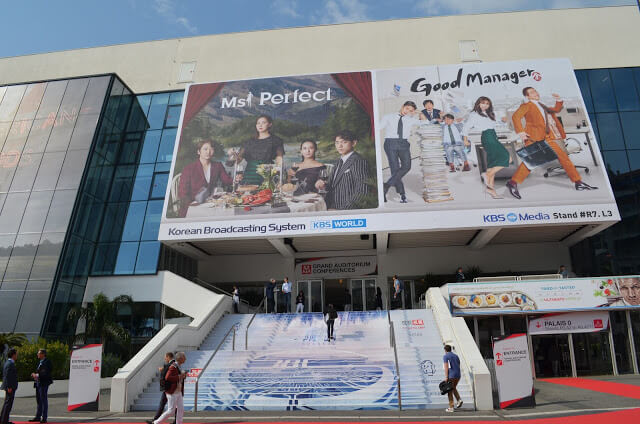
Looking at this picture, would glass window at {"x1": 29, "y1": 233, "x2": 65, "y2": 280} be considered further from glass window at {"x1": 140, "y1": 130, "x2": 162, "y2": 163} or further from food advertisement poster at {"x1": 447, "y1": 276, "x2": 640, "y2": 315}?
food advertisement poster at {"x1": 447, "y1": 276, "x2": 640, "y2": 315}

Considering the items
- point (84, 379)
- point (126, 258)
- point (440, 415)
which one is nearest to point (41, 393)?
point (84, 379)

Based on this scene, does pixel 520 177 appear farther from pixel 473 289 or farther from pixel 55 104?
pixel 55 104

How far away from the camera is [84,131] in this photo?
81.0 ft

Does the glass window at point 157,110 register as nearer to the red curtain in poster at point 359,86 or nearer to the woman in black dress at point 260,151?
the woman in black dress at point 260,151

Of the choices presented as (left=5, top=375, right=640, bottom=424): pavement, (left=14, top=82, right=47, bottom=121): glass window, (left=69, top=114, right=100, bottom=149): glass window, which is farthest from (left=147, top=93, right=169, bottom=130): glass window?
(left=5, top=375, right=640, bottom=424): pavement

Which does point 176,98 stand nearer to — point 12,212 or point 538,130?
point 12,212

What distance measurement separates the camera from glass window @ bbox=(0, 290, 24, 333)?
64.2ft

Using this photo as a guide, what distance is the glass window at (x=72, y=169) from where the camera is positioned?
23.1 meters

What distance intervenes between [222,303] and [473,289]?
10399 millimetres

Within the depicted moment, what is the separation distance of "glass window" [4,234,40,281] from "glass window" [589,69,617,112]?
1194 inches

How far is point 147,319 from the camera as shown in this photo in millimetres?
22859


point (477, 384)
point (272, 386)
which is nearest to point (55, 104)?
point (272, 386)

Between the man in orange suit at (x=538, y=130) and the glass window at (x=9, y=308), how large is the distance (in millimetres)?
21980

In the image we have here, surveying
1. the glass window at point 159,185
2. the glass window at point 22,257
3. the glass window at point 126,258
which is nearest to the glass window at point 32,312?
the glass window at point 22,257
